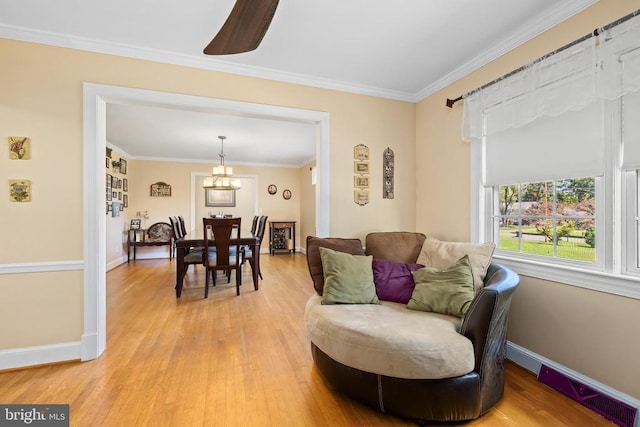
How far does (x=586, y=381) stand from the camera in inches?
70.5

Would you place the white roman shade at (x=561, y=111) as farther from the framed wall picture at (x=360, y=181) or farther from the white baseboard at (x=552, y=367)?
the white baseboard at (x=552, y=367)

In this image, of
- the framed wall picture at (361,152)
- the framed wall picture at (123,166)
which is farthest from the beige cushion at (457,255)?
the framed wall picture at (123,166)

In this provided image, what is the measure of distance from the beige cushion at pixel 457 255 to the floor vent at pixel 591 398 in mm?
715

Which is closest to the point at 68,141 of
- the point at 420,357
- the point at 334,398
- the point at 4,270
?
the point at 4,270

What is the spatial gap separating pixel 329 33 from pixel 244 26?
103 centimetres

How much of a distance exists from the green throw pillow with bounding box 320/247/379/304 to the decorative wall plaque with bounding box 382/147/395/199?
1087 mm

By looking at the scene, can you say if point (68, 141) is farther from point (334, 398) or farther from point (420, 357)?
point (420, 357)

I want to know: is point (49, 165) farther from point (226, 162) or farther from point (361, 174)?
point (226, 162)

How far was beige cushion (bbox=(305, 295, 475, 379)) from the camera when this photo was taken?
1.50m

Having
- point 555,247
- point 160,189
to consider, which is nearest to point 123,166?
point 160,189

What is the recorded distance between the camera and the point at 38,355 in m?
2.15

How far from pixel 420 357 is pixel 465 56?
2407 millimetres

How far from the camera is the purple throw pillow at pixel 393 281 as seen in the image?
2.23 metres

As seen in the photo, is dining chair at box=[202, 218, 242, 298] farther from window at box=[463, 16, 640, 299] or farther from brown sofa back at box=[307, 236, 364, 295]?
window at box=[463, 16, 640, 299]
